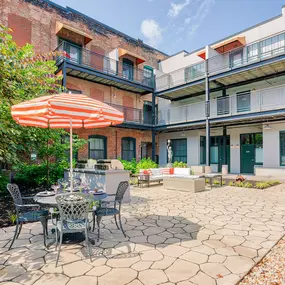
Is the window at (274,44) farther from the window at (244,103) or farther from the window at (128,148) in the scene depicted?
the window at (128,148)

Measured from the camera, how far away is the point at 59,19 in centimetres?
1362

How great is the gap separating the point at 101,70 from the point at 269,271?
13999 mm

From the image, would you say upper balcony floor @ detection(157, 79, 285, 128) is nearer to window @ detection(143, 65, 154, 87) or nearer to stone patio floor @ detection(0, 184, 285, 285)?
window @ detection(143, 65, 154, 87)

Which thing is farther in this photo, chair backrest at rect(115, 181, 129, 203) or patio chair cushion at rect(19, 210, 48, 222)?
chair backrest at rect(115, 181, 129, 203)

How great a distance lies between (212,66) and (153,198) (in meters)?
11.1

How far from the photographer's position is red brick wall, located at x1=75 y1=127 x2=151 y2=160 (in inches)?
552

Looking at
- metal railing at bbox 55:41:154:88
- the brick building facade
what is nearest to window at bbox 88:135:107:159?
the brick building facade

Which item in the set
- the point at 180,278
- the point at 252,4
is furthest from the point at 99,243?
the point at 252,4

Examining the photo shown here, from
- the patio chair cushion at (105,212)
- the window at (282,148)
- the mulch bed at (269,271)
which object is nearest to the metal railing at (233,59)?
the window at (282,148)

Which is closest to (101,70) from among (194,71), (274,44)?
(194,71)

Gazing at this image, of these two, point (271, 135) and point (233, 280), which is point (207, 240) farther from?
point (271, 135)

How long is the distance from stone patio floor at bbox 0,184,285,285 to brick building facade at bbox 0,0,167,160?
950cm

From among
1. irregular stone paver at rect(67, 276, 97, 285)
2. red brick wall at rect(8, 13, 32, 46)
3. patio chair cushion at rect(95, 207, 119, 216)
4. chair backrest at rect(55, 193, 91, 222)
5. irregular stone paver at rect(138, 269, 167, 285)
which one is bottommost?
irregular stone paver at rect(138, 269, 167, 285)

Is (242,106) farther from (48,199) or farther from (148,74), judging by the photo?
(48,199)
